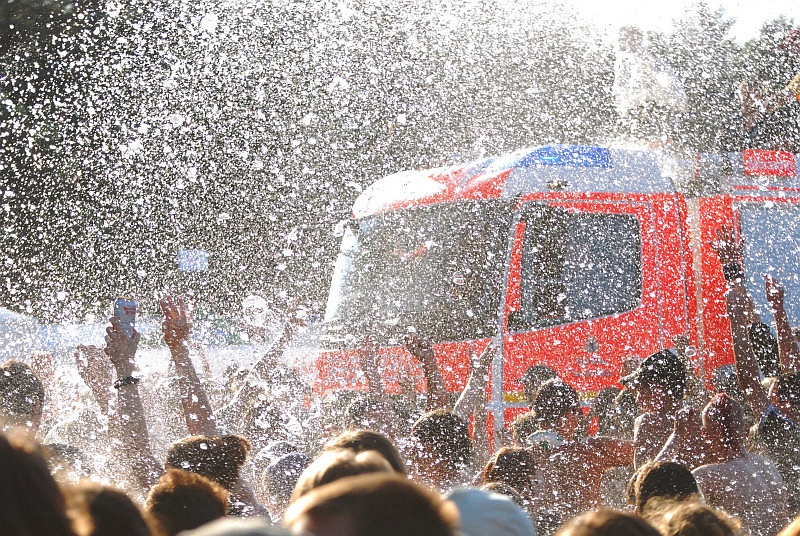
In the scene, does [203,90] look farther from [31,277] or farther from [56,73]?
[31,277]

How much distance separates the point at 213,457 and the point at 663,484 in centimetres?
165

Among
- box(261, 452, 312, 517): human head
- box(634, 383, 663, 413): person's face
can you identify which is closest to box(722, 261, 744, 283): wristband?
box(634, 383, 663, 413): person's face

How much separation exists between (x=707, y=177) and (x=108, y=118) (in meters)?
12.3

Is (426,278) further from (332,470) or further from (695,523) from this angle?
(332,470)

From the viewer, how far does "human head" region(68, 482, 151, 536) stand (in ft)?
7.01

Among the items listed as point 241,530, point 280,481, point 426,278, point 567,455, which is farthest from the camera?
point 426,278

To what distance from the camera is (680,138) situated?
320 inches

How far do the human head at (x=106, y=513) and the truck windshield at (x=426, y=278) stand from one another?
5026mm

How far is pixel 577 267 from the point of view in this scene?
719cm

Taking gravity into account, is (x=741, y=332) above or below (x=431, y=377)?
below

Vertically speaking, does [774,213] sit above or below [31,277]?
below

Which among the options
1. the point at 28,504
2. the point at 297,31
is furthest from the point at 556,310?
the point at 297,31

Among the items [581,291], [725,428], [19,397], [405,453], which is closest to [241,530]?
[725,428]

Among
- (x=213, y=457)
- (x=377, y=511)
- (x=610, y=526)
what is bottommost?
(x=610, y=526)
